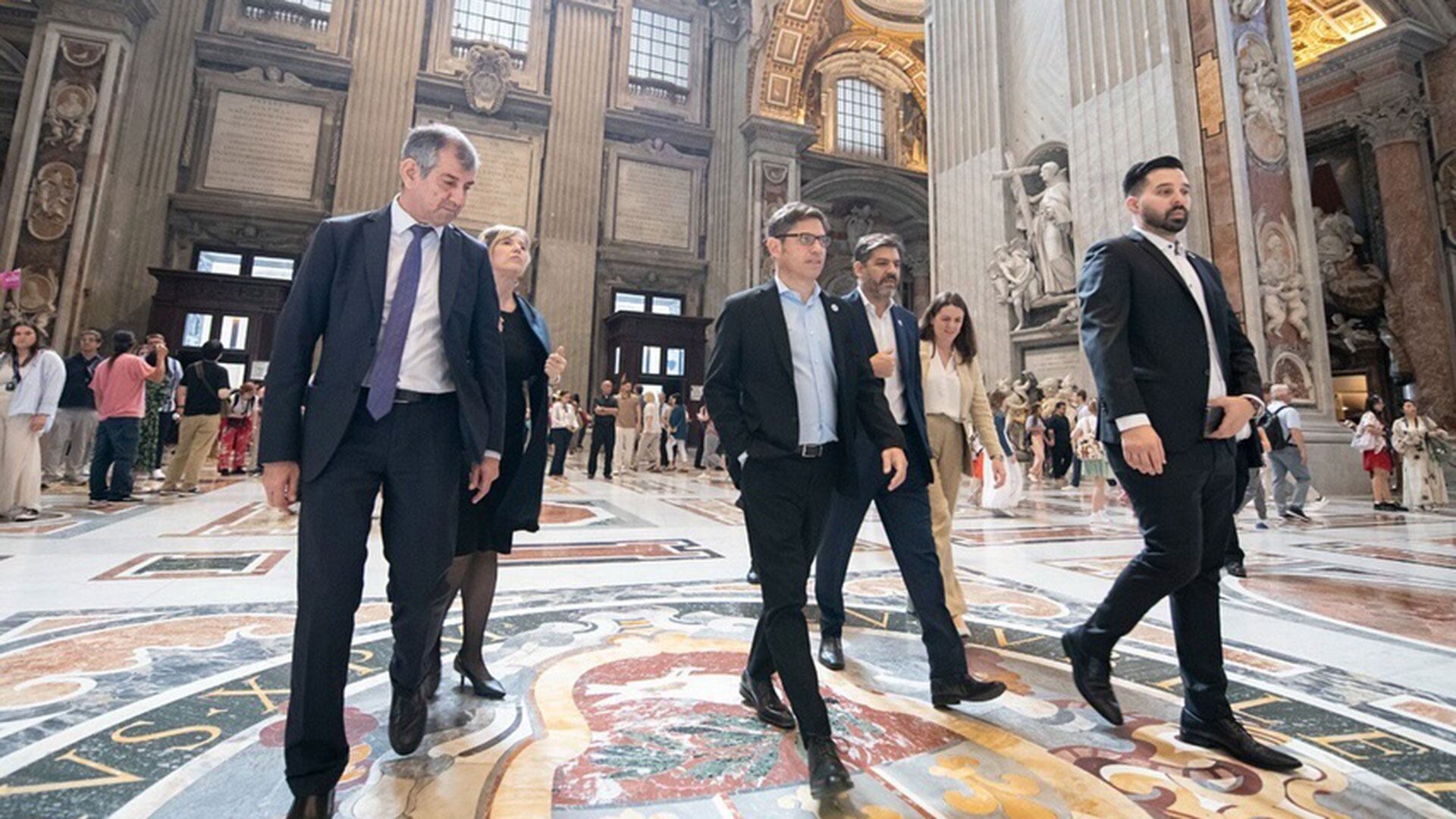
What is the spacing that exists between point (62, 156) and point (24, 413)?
1129 centimetres

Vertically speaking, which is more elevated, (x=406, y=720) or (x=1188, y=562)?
(x=1188, y=562)

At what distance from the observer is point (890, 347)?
2.35 metres

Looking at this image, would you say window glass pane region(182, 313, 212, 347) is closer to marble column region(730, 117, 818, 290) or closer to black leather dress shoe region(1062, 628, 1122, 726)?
marble column region(730, 117, 818, 290)

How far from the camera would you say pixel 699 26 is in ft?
61.2

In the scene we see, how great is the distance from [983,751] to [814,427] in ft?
2.83

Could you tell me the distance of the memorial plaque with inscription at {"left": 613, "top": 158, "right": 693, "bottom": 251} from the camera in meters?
17.2

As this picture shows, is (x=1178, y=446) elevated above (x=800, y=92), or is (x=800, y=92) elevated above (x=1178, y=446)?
(x=800, y=92)

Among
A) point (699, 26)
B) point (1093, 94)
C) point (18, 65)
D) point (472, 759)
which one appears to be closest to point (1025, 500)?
point (1093, 94)

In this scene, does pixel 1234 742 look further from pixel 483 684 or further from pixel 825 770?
pixel 483 684

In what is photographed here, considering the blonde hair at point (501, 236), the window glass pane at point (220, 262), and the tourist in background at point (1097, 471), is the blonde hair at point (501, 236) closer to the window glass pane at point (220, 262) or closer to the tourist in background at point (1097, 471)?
the tourist in background at point (1097, 471)

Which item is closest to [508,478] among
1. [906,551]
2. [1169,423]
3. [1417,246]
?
[906,551]

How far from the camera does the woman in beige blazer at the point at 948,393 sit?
270 cm

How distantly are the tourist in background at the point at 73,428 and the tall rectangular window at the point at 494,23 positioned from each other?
41.2ft

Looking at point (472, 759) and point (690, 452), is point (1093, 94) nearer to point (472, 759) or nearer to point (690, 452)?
point (690, 452)
